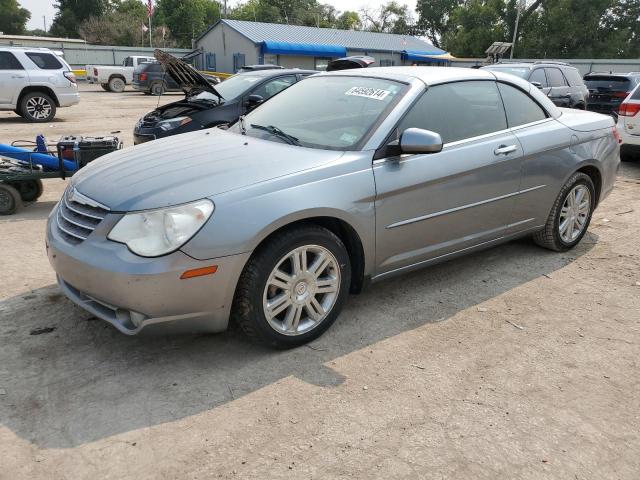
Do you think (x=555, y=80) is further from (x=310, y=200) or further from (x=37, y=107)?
(x=37, y=107)

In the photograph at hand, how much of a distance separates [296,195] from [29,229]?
370 cm

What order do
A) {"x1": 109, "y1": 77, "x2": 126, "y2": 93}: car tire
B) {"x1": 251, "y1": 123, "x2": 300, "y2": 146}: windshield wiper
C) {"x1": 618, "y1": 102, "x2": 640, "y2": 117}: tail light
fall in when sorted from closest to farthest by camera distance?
{"x1": 251, "y1": 123, "x2": 300, "y2": 146}: windshield wiper < {"x1": 618, "y1": 102, "x2": 640, "y2": 117}: tail light < {"x1": 109, "y1": 77, "x2": 126, "y2": 93}: car tire

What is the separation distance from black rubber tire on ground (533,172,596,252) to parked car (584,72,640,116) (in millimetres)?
10129

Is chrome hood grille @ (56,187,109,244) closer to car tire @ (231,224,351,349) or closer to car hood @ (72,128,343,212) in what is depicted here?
car hood @ (72,128,343,212)

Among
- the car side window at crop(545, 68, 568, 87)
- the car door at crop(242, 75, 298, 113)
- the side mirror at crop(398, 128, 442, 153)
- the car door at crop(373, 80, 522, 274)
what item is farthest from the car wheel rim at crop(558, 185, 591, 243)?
the car side window at crop(545, 68, 568, 87)

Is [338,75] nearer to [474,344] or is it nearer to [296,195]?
[296,195]

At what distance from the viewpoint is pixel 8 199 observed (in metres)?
5.92

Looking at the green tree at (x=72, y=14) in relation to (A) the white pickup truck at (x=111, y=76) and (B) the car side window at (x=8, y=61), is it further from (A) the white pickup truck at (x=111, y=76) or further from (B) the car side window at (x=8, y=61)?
(B) the car side window at (x=8, y=61)

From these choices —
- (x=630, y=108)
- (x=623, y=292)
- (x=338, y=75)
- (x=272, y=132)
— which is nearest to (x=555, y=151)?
(x=623, y=292)

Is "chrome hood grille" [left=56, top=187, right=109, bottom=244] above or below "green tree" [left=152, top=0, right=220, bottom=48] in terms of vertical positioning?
below

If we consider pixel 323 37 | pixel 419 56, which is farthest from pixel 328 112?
pixel 419 56

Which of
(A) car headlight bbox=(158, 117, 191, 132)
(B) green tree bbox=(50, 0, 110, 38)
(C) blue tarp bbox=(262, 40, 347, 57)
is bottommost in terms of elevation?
(A) car headlight bbox=(158, 117, 191, 132)

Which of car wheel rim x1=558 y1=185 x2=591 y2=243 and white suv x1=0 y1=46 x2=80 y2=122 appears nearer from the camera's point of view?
car wheel rim x1=558 y1=185 x2=591 y2=243

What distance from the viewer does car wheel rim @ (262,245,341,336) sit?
10.1 feet
